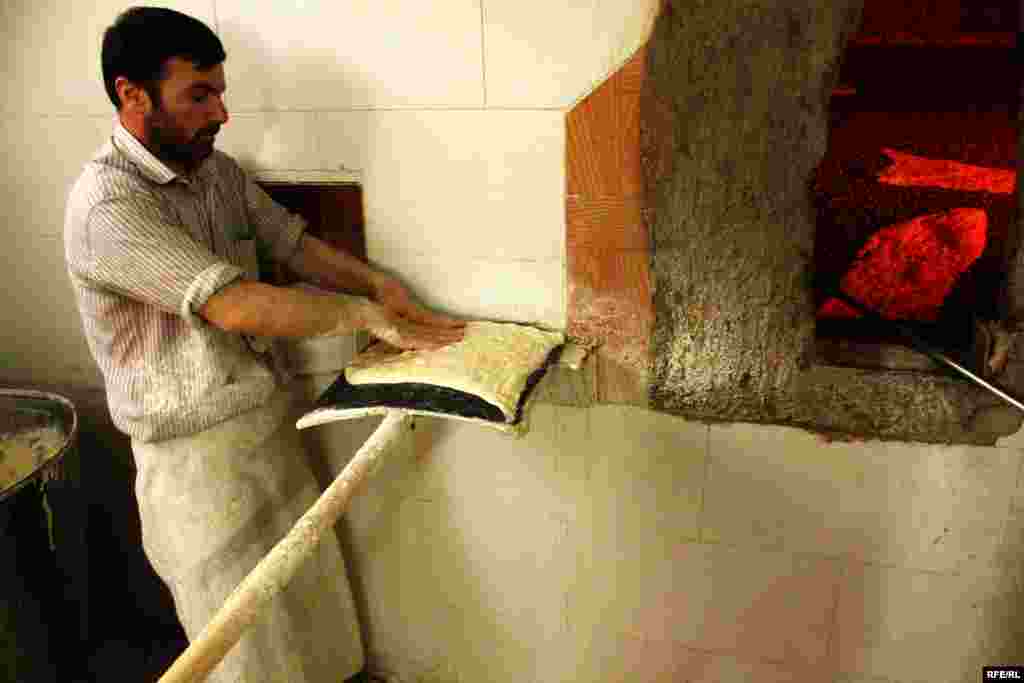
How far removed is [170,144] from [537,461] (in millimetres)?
1238

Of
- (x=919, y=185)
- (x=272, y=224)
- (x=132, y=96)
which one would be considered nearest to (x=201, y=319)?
(x=272, y=224)

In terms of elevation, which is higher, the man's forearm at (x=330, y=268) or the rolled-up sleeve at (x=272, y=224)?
the rolled-up sleeve at (x=272, y=224)

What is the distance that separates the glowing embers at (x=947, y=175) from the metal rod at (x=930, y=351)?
3.98ft

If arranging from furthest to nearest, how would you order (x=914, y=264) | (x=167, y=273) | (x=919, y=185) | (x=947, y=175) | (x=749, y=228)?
(x=947, y=175)
(x=919, y=185)
(x=914, y=264)
(x=749, y=228)
(x=167, y=273)

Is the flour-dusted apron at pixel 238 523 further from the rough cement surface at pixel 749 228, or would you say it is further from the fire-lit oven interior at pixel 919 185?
the fire-lit oven interior at pixel 919 185

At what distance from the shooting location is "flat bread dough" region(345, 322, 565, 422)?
5.59 feet

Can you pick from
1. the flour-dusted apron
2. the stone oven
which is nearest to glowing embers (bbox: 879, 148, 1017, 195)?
the stone oven

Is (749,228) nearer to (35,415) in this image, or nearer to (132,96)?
(132,96)

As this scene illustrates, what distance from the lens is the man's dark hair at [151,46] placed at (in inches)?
66.2

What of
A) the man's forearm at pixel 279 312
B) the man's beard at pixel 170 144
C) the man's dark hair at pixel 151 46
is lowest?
the man's forearm at pixel 279 312

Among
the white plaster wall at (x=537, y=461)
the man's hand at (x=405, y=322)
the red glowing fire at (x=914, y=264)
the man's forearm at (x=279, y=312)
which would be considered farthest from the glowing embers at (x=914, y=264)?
the man's forearm at (x=279, y=312)

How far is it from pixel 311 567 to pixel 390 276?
0.93 metres

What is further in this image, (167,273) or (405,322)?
(405,322)

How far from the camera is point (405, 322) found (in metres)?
1.95
